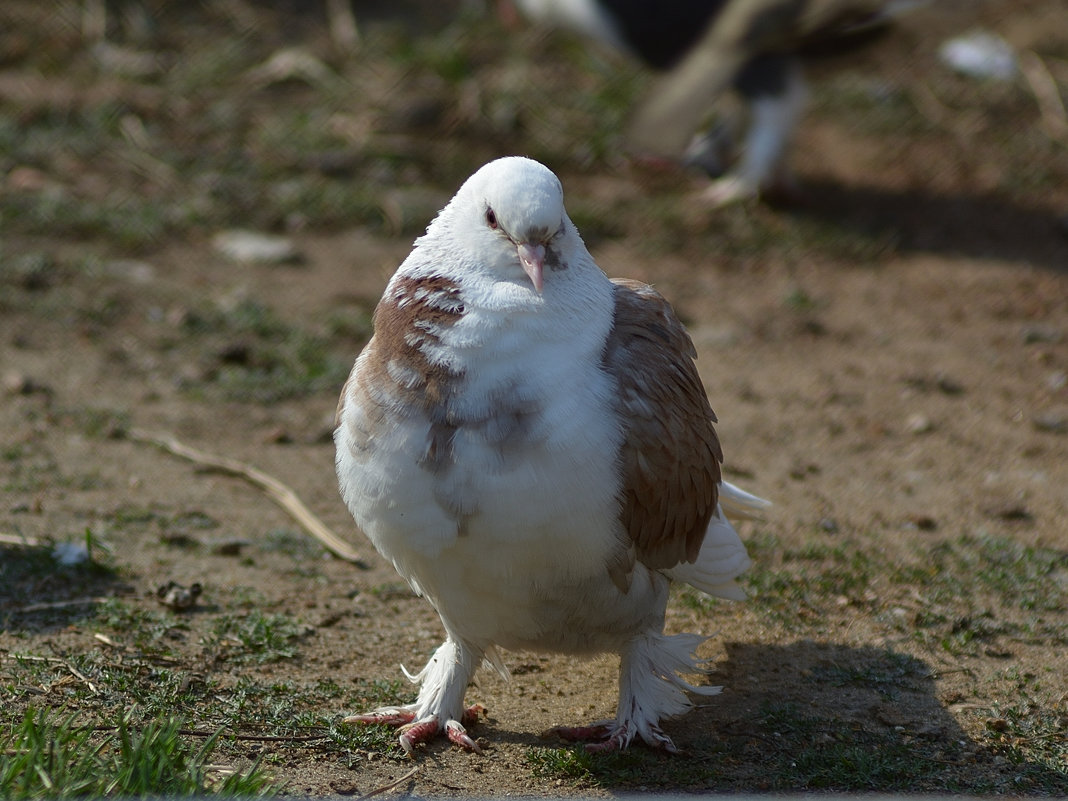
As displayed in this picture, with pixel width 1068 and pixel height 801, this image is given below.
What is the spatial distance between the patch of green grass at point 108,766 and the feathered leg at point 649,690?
897 mm

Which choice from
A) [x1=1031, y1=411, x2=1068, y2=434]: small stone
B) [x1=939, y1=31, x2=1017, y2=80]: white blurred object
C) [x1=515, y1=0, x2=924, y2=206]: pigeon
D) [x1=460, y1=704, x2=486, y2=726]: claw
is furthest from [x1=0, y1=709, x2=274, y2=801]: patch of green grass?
[x1=939, y1=31, x2=1017, y2=80]: white blurred object

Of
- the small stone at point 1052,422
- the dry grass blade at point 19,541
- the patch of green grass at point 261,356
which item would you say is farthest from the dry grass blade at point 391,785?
the small stone at point 1052,422

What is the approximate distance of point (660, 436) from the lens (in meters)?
3.00

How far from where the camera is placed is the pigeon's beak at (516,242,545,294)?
2.81m

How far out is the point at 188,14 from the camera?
8.43 m

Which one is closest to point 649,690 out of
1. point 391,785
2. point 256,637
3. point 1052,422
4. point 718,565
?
point 718,565

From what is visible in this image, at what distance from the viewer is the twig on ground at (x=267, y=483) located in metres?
4.24

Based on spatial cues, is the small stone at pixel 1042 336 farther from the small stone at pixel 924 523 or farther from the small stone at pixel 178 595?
the small stone at pixel 178 595

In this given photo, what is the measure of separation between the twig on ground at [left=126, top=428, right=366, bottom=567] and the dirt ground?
0.05 meters

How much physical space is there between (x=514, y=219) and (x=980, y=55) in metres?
6.40

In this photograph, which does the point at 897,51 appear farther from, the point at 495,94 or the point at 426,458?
the point at 426,458

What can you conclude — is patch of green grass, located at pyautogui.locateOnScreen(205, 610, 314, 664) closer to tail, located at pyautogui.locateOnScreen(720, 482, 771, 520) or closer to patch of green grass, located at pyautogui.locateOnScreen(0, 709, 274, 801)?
patch of green grass, located at pyautogui.locateOnScreen(0, 709, 274, 801)

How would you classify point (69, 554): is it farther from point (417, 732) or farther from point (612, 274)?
point (612, 274)

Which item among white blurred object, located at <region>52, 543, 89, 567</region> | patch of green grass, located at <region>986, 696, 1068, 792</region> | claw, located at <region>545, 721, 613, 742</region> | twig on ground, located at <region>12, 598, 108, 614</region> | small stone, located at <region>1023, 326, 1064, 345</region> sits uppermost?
small stone, located at <region>1023, 326, 1064, 345</region>
